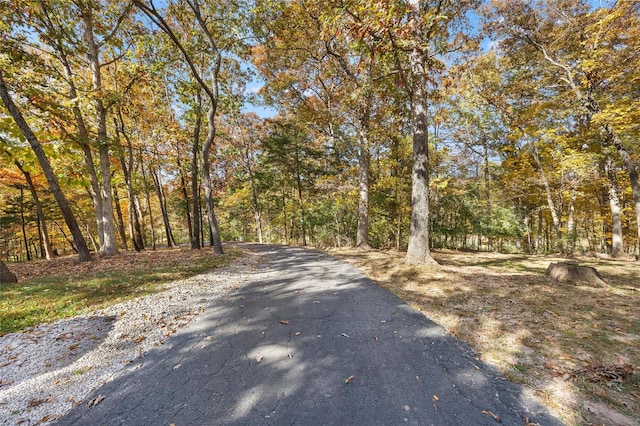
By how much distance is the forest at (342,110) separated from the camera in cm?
745

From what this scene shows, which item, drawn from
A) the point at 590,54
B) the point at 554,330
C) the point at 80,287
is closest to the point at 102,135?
the point at 80,287

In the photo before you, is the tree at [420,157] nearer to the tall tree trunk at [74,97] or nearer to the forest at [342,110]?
the forest at [342,110]

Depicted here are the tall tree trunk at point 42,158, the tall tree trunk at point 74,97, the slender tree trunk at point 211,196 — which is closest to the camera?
the tall tree trunk at point 42,158

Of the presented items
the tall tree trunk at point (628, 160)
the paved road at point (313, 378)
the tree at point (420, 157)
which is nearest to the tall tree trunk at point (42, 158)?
the paved road at point (313, 378)

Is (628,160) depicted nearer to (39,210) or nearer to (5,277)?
(5,277)

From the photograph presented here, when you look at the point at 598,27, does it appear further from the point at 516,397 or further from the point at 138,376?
the point at 138,376

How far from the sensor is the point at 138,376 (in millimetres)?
2756

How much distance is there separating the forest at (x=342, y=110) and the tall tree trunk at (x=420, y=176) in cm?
4

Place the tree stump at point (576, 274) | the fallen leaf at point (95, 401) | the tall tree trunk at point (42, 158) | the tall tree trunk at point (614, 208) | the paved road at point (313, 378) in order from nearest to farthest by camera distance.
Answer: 1. the paved road at point (313, 378)
2. the fallen leaf at point (95, 401)
3. the tree stump at point (576, 274)
4. the tall tree trunk at point (42, 158)
5. the tall tree trunk at point (614, 208)

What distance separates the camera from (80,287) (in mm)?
5395

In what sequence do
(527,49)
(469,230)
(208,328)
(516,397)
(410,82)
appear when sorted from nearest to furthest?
(516,397), (208,328), (410,82), (527,49), (469,230)

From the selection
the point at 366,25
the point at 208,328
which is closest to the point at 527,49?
the point at 366,25

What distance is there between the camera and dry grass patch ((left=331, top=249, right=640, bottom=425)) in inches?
81.9

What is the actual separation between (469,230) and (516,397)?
1849cm
